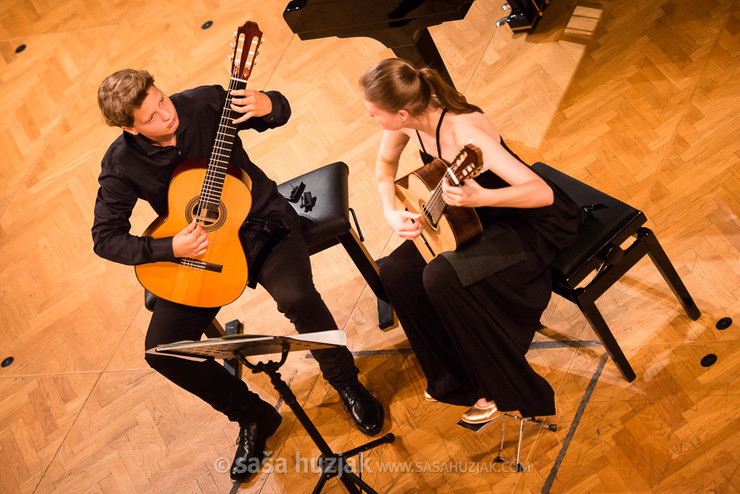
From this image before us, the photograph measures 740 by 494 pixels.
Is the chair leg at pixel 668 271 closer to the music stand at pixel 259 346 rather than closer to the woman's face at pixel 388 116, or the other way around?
the woman's face at pixel 388 116

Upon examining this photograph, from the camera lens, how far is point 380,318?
3.23 meters

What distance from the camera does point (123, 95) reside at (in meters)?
2.39

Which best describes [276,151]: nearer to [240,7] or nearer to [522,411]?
[240,7]

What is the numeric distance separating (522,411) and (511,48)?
7.22 ft

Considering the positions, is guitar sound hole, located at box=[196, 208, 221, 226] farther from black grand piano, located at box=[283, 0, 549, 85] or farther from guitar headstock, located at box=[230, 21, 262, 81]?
black grand piano, located at box=[283, 0, 549, 85]

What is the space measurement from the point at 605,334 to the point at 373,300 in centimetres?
119

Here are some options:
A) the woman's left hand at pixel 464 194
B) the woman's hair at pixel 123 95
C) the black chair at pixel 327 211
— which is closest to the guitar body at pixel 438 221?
the woman's left hand at pixel 464 194

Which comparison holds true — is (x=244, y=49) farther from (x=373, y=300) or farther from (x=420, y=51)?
(x=373, y=300)

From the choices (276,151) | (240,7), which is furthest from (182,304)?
(240,7)

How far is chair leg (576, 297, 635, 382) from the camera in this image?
239 cm

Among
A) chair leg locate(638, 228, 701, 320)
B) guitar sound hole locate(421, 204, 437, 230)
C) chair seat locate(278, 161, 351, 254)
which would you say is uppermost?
guitar sound hole locate(421, 204, 437, 230)

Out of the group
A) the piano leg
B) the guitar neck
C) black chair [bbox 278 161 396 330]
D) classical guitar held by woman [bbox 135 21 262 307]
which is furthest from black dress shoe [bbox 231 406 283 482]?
the piano leg

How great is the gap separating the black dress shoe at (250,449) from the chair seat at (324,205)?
76 cm

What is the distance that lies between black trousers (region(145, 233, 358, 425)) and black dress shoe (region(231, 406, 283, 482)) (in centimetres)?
15
